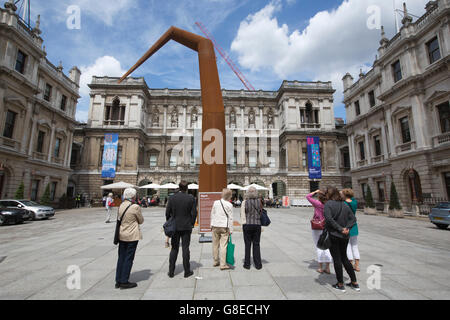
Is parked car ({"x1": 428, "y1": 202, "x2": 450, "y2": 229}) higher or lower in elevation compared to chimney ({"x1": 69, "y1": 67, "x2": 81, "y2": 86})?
lower

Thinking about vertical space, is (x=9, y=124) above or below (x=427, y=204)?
above

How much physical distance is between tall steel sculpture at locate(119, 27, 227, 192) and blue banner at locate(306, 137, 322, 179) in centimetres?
2225

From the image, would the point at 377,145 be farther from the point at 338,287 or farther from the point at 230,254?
the point at 230,254

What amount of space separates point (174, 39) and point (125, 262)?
7547mm

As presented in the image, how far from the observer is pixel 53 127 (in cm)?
2211

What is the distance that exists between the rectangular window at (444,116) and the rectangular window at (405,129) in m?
2.40

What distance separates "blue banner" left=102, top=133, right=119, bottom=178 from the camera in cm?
2594

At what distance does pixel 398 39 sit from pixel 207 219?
2314 cm

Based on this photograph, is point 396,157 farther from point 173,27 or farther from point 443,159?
point 173,27

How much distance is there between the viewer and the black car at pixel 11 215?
11.6 meters

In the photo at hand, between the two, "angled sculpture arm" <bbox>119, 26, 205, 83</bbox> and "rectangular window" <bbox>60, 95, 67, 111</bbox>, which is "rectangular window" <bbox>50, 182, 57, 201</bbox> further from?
"angled sculpture arm" <bbox>119, 26, 205, 83</bbox>

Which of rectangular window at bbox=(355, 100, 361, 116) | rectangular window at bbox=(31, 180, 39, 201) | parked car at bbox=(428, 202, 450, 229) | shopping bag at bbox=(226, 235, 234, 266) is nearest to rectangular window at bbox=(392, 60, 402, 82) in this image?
rectangular window at bbox=(355, 100, 361, 116)

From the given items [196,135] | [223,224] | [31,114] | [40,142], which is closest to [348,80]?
[196,135]

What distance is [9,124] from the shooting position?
56.8ft
